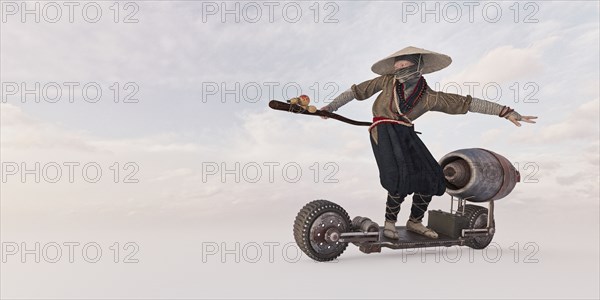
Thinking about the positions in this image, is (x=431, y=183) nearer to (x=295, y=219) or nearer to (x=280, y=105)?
(x=295, y=219)

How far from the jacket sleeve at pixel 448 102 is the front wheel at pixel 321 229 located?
189cm

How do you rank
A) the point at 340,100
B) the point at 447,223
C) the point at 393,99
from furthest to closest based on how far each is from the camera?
1. the point at 447,223
2. the point at 340,100
3. the point at 393,99

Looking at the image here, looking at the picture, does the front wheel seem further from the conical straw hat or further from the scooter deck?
the conical straw hat

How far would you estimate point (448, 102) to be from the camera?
6570 mm

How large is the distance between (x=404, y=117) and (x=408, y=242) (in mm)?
1564

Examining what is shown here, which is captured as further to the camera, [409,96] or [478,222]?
[478,222]

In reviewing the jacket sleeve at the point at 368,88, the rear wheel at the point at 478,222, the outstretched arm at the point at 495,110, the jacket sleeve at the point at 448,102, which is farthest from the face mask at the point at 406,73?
the rear wheel at the point at 478,222

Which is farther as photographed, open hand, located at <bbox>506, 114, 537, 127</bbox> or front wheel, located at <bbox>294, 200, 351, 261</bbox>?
open hand, located at <bbox>506, 114, 537, 127</bbox>

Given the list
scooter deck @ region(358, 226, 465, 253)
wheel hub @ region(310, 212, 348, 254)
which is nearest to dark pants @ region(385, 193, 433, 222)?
scooter deck @ region(358, 226, 465, 253)

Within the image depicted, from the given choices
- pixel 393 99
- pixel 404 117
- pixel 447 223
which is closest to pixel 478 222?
pixel 447 223

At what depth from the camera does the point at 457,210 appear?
711cm

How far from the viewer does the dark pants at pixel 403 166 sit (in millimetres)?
6156

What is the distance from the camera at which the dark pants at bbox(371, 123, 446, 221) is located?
20.2 feet

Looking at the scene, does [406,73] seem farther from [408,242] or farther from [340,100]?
[408,242]
